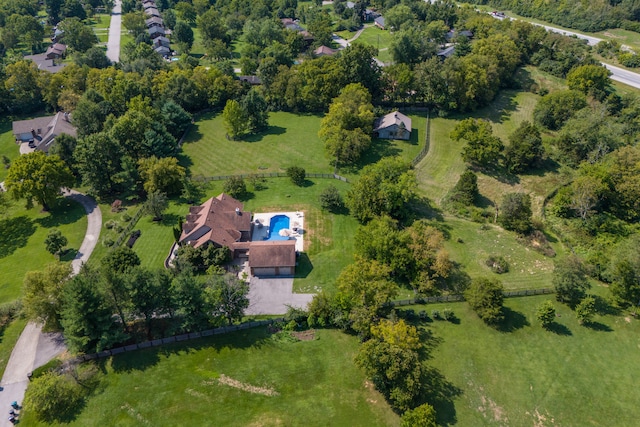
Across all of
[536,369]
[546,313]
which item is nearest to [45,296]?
[536,369]

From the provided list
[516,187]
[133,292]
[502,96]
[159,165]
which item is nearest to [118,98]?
[159,165]

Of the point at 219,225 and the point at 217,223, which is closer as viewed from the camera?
the point at 219,225

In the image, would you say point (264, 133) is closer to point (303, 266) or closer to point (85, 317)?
point (303, 266)

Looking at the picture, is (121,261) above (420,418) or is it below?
below

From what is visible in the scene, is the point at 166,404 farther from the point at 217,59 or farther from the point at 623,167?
the point at 217,59

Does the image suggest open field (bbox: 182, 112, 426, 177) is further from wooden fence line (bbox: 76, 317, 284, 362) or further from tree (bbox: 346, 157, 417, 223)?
wooden fence line (bbox: 76, 317, 284, 362)

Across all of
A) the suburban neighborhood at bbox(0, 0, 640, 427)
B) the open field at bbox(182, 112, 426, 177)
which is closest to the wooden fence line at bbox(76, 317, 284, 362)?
the suburban neighborhood at bbox(0, 0, 640, 427)
